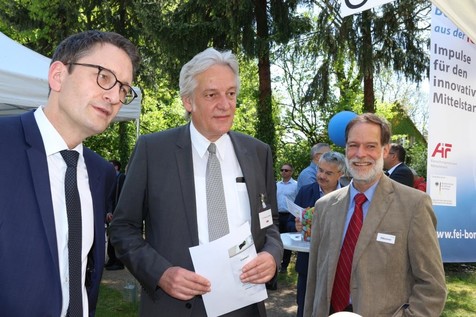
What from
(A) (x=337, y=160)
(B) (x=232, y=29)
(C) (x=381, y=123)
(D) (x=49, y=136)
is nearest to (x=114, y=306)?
(A) (x=337, y=160)

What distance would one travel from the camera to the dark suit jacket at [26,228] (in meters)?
1.34

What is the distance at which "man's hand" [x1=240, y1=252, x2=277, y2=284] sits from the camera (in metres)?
2.11

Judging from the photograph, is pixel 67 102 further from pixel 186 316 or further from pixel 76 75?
pixel 186 316

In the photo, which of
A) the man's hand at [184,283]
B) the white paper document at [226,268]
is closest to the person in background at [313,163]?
the white paper document at [226,268]

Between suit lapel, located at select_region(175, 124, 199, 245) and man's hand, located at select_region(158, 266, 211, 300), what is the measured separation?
18 cm

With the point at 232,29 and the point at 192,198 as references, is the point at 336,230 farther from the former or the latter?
the point at 232,29

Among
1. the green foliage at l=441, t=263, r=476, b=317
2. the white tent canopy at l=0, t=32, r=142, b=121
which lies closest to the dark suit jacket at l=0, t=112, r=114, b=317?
the white tent canopy at l=0, t=32, r=142, b=121

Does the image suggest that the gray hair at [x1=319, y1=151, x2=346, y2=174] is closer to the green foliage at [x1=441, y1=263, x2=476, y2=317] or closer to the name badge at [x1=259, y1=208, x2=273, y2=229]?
the name badge at [x1=259, y1=208, x2=273, y2=229]

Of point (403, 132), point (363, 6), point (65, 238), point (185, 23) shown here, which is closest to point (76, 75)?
point (65, 238)

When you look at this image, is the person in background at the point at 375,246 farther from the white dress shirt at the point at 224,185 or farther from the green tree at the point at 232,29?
the green tree at the point at 232,29

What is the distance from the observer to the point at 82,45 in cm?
156

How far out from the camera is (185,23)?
38.5 feet

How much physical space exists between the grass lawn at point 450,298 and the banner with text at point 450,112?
1.59m

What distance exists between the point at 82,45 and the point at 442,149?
4.75 metres
